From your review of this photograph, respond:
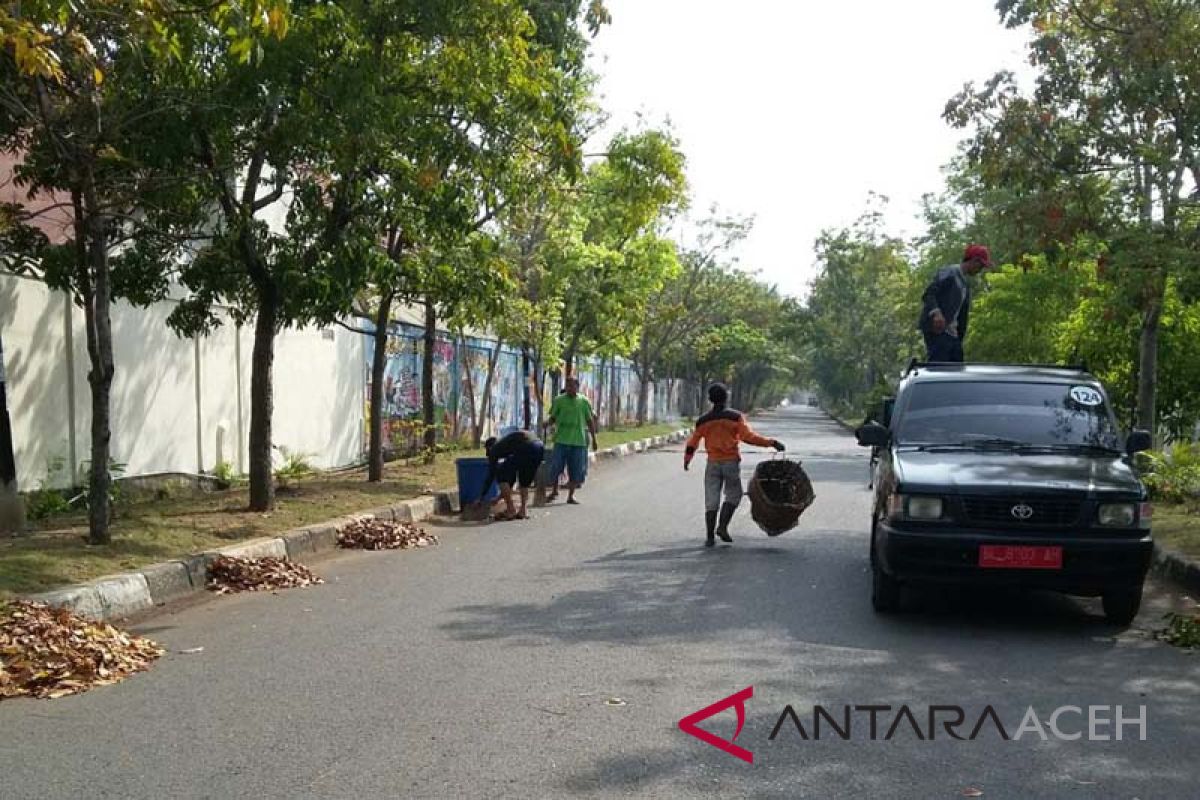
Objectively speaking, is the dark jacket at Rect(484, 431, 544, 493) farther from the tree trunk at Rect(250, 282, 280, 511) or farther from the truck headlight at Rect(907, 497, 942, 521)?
the truck headlight at Rect(907, 497, 942, 521)

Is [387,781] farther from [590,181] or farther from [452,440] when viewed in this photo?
[452,440]

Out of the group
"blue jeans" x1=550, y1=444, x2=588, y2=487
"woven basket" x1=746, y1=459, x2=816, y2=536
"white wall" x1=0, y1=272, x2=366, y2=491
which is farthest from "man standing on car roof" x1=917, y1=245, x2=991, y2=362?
"white wall" x1=0, y1=272, x2=366, y2=491

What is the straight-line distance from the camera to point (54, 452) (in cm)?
1182

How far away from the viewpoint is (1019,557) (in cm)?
691

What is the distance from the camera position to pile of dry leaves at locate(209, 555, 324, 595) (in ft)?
28.9

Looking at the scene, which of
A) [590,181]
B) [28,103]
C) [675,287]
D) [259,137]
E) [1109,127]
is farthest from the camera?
[675,287]

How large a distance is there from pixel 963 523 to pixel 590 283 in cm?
1801

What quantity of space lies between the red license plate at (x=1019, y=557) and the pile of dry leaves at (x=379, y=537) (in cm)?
613

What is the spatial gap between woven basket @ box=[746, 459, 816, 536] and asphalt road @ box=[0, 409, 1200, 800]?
4.01 ft

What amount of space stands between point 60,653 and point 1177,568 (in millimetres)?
8426

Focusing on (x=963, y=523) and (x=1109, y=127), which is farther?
(x=1109, y=127)

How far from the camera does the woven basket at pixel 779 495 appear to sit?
1066 centimetres

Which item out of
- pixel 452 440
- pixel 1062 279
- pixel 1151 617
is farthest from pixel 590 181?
pixel 1151 617

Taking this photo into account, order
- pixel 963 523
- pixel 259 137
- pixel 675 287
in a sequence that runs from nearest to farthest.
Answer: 1. pixel 963 523
2. pixel 259 137
3. pixel 675 287
